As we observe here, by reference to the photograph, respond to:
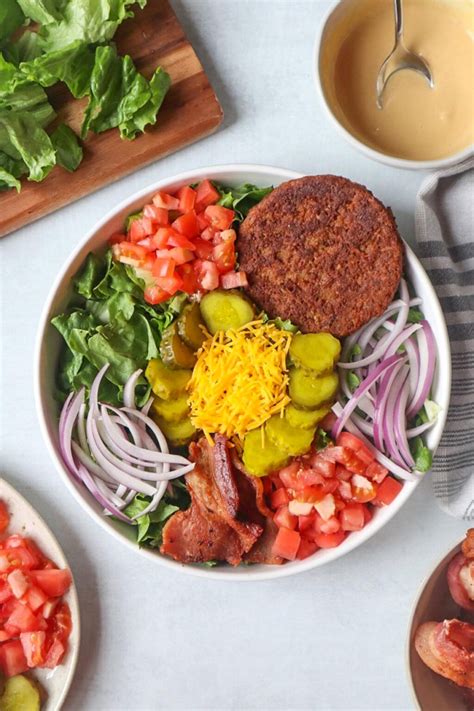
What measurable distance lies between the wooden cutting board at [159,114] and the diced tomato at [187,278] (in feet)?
1.71

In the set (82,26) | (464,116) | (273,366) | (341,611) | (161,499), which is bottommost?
(341,611)

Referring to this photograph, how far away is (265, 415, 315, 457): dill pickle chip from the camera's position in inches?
114

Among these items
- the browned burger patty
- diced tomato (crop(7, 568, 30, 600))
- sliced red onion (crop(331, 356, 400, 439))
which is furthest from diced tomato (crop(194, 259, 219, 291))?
diced tomato (crop(7, 568, 30, 600))

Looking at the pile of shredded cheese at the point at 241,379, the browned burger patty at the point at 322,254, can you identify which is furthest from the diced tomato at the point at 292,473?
the browned burger patty at the point at 322,254

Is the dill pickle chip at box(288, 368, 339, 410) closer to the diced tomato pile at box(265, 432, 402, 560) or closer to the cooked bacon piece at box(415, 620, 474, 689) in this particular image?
the diced tomato pile at box(265, 432, 402, 560)

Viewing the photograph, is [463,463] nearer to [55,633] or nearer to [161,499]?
[161,499]

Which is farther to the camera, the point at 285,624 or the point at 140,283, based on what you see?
the point at 285,624

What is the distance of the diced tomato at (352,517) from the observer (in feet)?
9.80

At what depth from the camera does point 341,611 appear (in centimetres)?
333

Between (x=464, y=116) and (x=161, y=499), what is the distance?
1.80 meters

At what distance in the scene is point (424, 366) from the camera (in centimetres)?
301

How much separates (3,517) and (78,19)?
1.93 meters

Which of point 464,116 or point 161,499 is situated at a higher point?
point 464,116

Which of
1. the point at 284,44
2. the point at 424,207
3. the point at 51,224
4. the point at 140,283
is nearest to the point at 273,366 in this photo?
the point at 140,283
